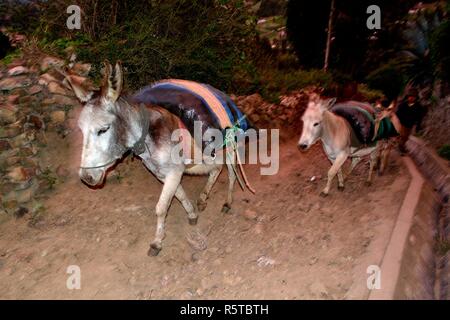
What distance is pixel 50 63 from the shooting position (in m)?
5.85

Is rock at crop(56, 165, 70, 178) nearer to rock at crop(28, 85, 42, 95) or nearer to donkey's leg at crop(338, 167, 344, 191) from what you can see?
rock at crop(28, 85, 42, 95)

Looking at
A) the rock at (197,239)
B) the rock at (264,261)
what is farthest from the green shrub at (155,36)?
the rock at (264,261)

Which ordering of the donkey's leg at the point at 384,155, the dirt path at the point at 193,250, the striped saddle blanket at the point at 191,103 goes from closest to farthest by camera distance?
1. the dirt path at the point at 193,250
2. the striped saddle blanket at the point at 191,103
3. the donkey's leg at the point at 384,155

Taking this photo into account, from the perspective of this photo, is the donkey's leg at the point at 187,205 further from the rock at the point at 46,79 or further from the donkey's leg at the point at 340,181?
A: the rock at the point at 46,79

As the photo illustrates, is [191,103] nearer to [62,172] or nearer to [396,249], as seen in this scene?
[62,172]

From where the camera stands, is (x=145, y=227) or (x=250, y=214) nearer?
(x=145, y=227)

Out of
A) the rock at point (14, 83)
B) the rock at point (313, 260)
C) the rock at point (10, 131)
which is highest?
the rock at point (14, 83)

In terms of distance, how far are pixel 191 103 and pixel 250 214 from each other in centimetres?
210

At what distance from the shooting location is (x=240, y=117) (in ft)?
15.9

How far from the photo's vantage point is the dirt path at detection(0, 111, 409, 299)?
3775 mm

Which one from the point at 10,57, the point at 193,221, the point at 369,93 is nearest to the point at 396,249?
the point at 193,221

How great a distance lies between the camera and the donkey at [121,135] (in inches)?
128
